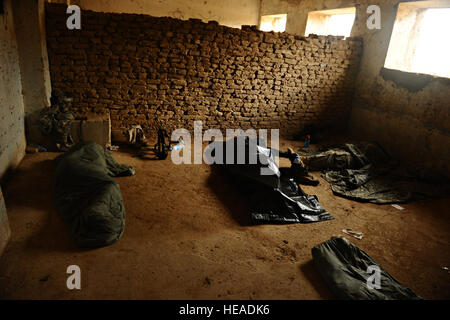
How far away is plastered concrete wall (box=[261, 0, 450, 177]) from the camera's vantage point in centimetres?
A: 534

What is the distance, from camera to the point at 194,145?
20.9 ft

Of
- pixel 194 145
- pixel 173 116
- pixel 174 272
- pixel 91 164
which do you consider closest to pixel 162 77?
pixel 173 116

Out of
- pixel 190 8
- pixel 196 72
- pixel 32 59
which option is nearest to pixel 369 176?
pixel 196 72

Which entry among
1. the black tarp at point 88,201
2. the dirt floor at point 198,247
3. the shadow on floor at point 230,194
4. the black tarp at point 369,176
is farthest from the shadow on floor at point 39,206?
the black tarp at point 369,176

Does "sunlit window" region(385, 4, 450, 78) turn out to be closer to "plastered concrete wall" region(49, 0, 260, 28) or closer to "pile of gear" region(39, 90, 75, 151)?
"plastered concrete wall" region(49, 0, 260, 28)

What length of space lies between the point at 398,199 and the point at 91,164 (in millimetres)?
4617

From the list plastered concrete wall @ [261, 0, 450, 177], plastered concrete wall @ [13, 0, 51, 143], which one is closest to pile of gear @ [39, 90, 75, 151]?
plastered concrete wall @ [13, 0, 51, 143]

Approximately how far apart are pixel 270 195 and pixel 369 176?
237 cm

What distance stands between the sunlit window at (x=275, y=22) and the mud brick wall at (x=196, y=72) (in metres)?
3.69

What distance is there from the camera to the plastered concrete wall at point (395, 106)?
534 centimetres

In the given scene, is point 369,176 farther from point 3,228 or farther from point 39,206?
point 3,228

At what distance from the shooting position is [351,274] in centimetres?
269

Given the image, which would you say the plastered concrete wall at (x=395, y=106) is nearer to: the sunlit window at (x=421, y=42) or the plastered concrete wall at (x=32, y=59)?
the sunlit window at (x=421, y=42)

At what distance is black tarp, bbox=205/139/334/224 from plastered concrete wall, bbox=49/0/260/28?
6.87 metres
